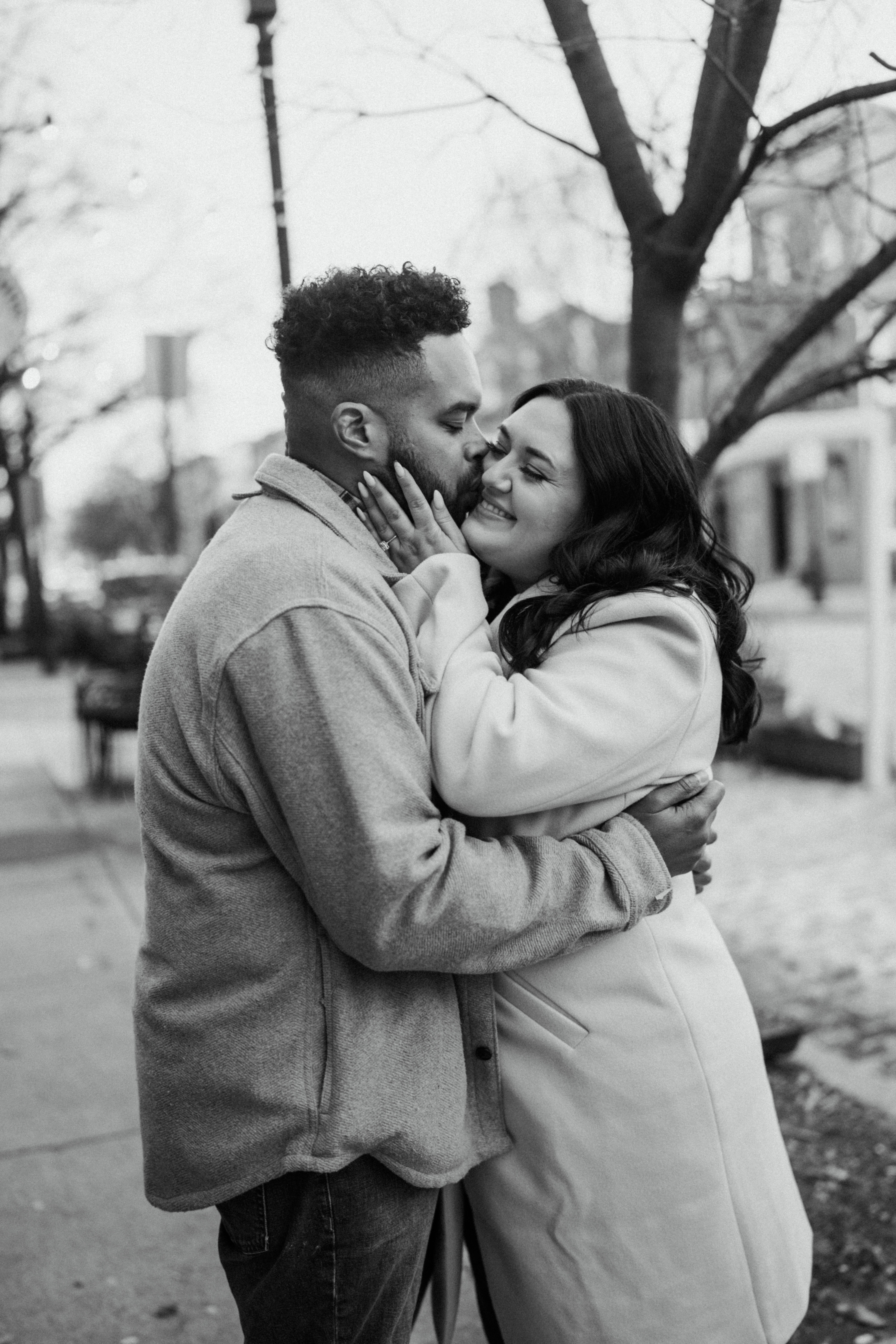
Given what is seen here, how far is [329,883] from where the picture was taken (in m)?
1.79

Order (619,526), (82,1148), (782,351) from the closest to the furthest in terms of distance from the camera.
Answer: (619,526) < (782,351) < (82,1148)

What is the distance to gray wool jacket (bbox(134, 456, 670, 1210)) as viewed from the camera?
1.77 m

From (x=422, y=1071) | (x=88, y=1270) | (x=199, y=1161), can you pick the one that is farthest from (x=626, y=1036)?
(x=88, y=1270)

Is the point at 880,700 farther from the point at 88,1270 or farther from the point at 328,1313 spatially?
the point at 328,1313

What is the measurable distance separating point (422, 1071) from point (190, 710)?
24.7 inches

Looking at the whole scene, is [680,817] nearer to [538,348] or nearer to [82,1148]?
[82,1148]

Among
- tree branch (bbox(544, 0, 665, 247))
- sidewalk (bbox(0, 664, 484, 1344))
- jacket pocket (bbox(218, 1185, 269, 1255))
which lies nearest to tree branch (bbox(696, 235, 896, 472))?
tree branch (bbox(544, 0, 665, 247))

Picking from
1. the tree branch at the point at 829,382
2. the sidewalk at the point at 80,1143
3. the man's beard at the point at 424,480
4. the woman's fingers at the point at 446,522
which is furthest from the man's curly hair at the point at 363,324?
the sidewalk at the point at 80,1143

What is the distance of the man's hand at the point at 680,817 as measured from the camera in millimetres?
2084

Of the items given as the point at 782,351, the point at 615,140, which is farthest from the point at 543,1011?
the point at 615,140

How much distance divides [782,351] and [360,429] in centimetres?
195

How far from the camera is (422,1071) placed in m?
1.94

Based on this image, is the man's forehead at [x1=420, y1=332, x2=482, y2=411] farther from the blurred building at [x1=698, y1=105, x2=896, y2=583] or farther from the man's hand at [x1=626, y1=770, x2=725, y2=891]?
the blurred building at [x1=698, y1=105, x2=896, y2=583]

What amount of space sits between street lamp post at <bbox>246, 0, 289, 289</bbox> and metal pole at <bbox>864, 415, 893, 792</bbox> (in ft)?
19.3
